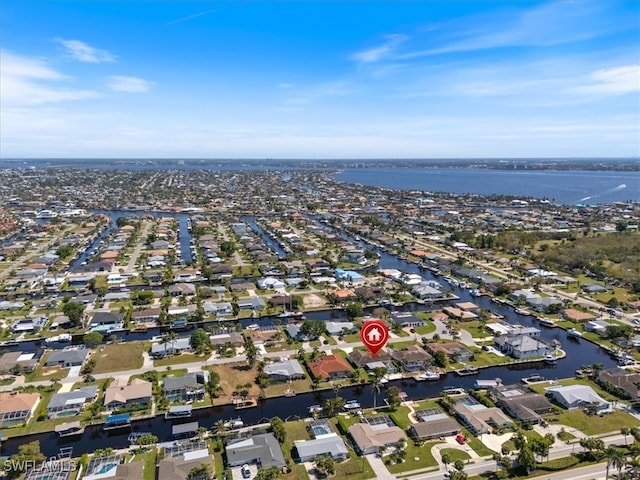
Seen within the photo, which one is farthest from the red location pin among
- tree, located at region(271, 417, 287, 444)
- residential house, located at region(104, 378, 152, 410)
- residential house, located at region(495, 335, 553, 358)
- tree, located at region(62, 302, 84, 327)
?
tree, located at region(62, 302, 84, 327)

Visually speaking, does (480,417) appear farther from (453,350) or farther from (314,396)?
(314,396)

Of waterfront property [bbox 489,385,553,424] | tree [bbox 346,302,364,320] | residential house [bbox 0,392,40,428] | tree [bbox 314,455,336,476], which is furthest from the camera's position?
tree [bbox 346,302,364,320]

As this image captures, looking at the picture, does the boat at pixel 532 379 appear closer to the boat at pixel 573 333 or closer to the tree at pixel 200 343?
the boat at pixel 573 333

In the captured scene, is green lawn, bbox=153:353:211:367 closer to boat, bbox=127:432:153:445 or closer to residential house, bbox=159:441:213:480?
boat, bbox=127:432:153:445

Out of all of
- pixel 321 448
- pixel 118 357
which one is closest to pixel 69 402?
pixel 118 357

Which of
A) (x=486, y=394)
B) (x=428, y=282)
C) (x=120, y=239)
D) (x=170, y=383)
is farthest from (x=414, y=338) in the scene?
(x=120, y=239)

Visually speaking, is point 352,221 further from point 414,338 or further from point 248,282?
point 414,338

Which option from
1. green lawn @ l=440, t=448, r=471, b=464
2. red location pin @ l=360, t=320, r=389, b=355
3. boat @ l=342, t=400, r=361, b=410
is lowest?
boat @ l=342, t=400, r=361, b=410
